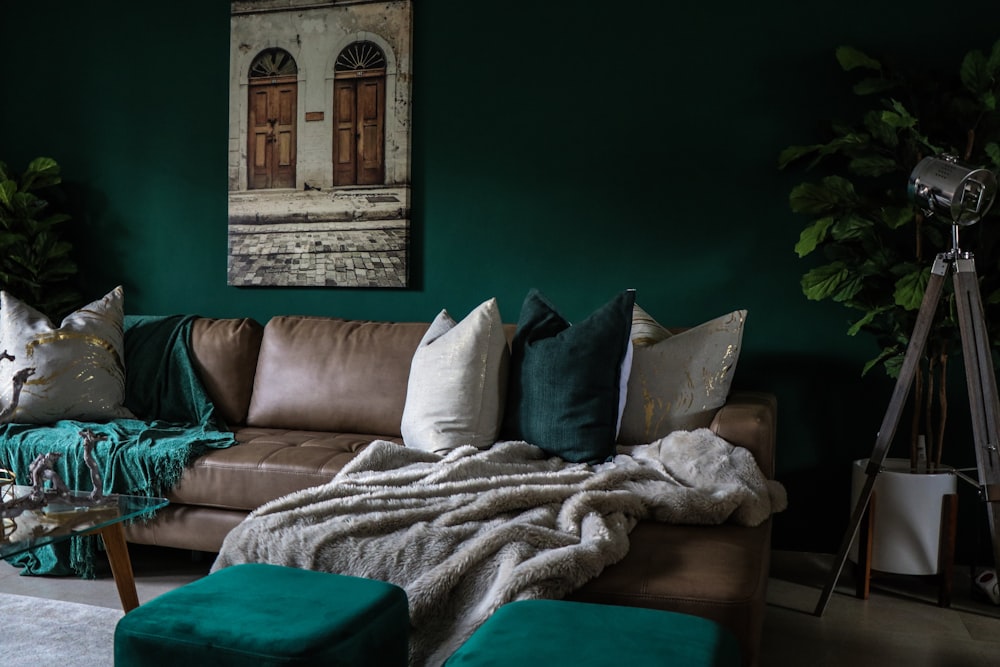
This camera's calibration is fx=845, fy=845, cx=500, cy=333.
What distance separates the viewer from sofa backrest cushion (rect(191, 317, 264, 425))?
11.1ft

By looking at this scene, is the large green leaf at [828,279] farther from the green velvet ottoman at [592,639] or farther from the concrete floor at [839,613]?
the green velvet ottoman at [592,639]

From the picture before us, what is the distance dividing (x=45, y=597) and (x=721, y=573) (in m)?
2.11

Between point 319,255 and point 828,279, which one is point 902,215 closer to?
point 828,279

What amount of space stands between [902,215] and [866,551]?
1121 mm

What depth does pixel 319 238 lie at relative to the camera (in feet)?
12.5

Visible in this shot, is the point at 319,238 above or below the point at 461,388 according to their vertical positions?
above

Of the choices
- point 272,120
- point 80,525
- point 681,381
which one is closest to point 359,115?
point 272,120

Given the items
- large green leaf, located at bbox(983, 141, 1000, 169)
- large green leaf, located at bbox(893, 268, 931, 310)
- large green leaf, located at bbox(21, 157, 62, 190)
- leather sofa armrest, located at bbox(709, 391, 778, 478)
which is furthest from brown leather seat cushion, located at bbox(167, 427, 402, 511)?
large green leaf, located at bbox(983, 141, 1000, 169)

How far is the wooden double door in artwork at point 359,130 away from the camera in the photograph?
369cm

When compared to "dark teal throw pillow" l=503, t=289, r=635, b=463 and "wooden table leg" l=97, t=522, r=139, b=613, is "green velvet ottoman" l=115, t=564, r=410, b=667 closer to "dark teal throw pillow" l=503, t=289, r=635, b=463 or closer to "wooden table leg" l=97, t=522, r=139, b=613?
"wooden table leg" l=97, t=522, r=139, b=613

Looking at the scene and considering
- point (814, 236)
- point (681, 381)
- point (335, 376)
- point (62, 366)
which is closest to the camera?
point (681, 381)

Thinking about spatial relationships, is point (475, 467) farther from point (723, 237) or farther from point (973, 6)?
point (973, 6)

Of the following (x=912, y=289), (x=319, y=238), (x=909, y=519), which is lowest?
(x=909, y=519)

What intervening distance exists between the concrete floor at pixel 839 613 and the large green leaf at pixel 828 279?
3.33ft
